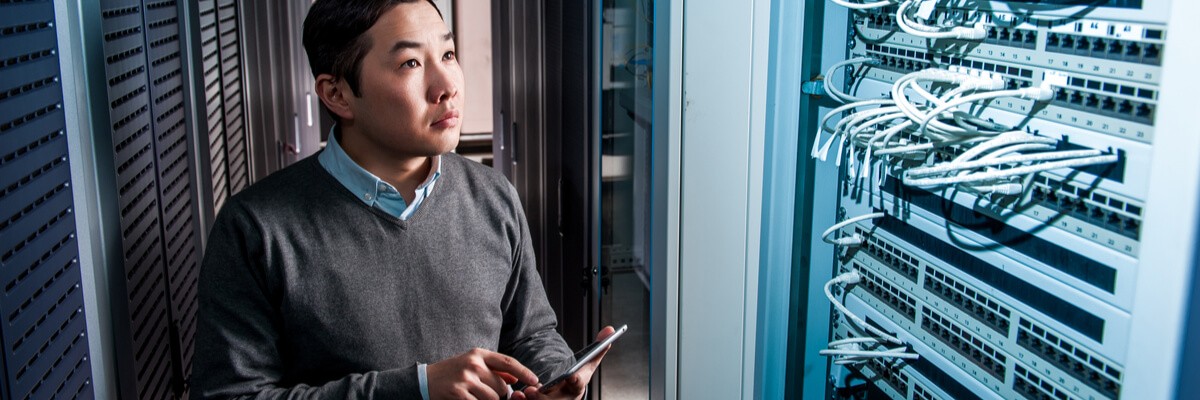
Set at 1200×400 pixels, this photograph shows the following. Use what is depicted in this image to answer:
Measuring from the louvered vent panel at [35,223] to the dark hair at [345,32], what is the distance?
33 centimetres

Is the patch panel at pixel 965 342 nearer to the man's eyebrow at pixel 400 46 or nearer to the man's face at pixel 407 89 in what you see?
the man's face at pixel 407 89

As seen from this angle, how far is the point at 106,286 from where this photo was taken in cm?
133

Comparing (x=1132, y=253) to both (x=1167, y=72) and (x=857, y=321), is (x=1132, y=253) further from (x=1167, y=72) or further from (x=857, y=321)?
(x=857, y=321)

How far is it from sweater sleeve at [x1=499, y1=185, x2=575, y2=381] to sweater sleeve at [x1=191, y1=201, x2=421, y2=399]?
27 centimetres

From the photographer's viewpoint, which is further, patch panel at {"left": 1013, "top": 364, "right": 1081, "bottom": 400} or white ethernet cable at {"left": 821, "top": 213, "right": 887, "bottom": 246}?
white ethernet cable at {"left": 821, "top": 213, "right": 887, "bottom": 246}

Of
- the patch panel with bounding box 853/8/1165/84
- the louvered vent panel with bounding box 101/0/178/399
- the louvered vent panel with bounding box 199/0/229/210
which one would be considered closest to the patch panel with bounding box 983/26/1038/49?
the patch panel with bounding box 853/8/1165/84

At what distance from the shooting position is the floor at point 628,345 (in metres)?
2.04

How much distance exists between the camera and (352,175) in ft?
4.30

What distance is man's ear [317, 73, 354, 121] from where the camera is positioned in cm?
130

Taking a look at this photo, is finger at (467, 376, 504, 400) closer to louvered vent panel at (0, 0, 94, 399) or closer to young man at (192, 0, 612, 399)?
young man at (192, 0, 612, 399)

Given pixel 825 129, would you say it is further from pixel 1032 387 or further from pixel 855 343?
pixel 1032 387

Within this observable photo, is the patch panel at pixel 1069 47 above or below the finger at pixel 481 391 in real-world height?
above

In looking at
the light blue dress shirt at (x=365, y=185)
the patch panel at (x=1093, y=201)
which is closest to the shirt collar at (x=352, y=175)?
the light blue dress shirt at (x=365, y=185)

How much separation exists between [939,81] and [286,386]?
3.09ft
